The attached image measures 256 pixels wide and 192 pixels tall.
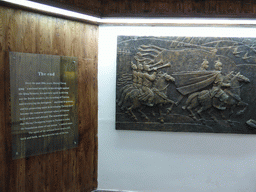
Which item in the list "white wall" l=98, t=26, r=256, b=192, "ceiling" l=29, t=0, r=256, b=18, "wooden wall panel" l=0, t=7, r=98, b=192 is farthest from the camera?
"white wall" l=98, t=26, r=256, b=192

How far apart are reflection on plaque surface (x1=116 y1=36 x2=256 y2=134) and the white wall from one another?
6.0 inches

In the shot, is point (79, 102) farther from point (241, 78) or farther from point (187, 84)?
point (241, 78)

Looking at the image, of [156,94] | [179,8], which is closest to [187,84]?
[156,94]

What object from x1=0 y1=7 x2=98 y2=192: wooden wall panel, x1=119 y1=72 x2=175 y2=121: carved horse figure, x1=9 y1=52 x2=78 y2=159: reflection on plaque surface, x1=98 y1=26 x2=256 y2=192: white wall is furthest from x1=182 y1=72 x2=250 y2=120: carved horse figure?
x1=9 y1=52 x2=78 y2=159: reflection on plaque surface

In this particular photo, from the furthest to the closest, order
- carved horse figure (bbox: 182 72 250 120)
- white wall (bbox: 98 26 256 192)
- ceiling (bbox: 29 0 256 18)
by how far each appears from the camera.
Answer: white wall (bbox: 98 26 256 192) < carved horse figure (bbox: 182 72 250 120) < ceiling (bbox: 29 0 256 18)

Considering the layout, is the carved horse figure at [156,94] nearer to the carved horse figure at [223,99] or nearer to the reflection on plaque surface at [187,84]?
the reflection on plaque surface at [187,84]

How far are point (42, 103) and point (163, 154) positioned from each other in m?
2.05

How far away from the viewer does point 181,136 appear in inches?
127

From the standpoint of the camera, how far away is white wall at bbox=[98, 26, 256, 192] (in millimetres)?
3168

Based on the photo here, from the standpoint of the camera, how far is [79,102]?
3041 millimetres

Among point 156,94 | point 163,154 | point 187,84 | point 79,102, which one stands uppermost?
point 187,84

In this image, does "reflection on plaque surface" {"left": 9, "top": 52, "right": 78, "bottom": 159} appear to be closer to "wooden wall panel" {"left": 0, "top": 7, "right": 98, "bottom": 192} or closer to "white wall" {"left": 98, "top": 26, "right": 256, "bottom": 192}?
"wooden wall panel" {"left": 0, "top": 7, "right": 98, "bottom": 192}

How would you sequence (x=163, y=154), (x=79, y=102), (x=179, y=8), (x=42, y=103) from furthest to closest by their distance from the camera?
1. (x=163, y=154)
2. (x=79, y=102)
3. (x=179, y=8)
4. (x=42, y=103)

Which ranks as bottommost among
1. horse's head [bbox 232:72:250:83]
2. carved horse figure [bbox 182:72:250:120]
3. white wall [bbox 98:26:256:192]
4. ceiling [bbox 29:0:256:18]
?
white wall [bbox 98:26:256:192]
